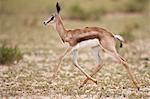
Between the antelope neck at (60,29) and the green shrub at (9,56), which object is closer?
the antelope neck at (60,29)

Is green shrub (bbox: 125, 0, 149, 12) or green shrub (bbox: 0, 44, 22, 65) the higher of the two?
green shrub (bbox: 125, 0, 149, 12)

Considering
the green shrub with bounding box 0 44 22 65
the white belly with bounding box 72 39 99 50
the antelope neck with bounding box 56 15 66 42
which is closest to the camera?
the white belly with bounding box 72 39 99 50

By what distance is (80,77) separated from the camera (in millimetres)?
13352

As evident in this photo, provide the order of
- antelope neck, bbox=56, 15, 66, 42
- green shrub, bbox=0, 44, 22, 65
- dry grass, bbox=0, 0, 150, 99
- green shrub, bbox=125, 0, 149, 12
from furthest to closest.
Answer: green shrub, bbox=125, 0, 149, 12, green shrub, bbox=0, 44, 22, 65, antelope neck, bbox=56, 15, 66, 42, dry grass, bbox=0, 0, 150, 99

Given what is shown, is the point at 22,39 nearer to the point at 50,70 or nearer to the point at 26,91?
the point at 50,70

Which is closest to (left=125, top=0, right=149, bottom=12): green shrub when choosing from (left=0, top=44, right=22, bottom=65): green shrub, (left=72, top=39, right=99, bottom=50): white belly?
(left=0, top=44, right=22, bottom=65): green shrub

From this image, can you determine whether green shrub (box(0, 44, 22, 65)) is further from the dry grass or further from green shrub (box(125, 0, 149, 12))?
green shrub (box(125, 0, 149, 12))

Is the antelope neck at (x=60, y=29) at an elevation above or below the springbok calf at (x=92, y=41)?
above

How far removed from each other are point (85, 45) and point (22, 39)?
1005cm

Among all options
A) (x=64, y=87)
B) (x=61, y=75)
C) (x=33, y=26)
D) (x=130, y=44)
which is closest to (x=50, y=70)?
(x=61, y=75)

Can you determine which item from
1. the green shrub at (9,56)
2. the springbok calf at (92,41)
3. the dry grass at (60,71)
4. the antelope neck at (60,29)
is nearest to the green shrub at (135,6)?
the dry grass at (60,71)

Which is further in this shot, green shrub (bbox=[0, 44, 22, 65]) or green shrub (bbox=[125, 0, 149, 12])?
green shrub (bbox=[125, 0, 149, 12])

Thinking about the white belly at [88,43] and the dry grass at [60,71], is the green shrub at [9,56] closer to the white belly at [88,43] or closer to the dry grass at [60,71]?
the dry grass at [60,71]

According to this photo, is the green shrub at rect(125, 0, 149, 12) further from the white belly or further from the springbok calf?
the white belly
